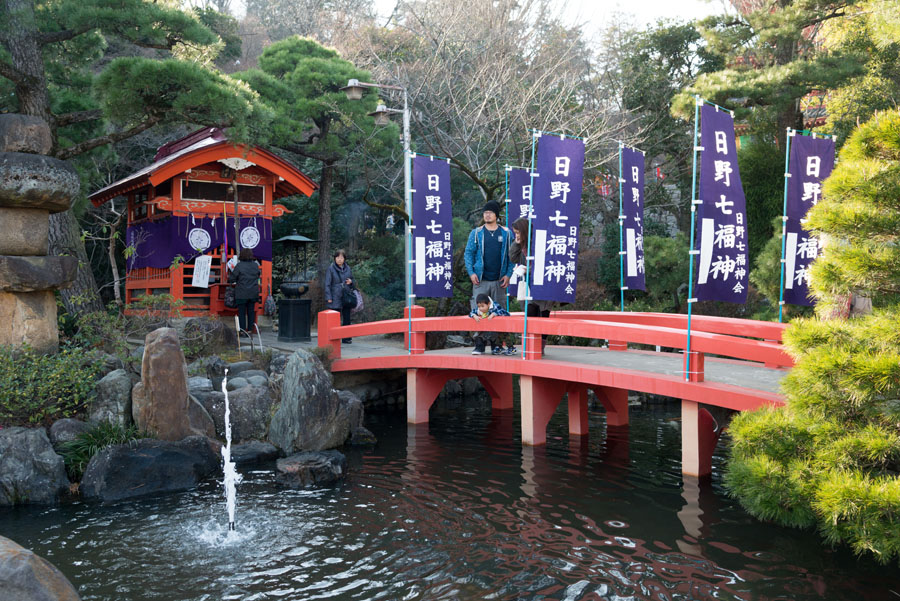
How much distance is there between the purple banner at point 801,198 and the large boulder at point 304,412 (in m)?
6.47

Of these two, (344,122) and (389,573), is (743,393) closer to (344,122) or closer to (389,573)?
(389,573)

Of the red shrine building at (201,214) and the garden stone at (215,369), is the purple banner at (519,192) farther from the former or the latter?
the garden stone at (215,369)

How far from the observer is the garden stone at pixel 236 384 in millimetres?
10672

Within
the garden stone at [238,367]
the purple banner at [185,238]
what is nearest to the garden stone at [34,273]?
the garden stone at [238,367]

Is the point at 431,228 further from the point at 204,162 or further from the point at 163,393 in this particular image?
the point at 204,162

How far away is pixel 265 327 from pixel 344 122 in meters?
5.60

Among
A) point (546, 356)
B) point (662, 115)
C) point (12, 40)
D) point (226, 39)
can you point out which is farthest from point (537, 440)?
point (226, 39)

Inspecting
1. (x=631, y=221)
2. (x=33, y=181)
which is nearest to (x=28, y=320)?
(x=33, y=181)

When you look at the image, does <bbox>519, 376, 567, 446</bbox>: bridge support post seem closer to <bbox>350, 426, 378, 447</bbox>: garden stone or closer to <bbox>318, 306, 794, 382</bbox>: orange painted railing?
<bbox>318, 306, 794, 382</bbox>: orange painted railing

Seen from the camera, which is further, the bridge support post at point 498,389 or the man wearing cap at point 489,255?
the bridge support post at point 498,389

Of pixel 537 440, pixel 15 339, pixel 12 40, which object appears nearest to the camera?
pixel 15 339

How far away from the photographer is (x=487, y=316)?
10617 mm

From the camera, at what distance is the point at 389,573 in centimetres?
591

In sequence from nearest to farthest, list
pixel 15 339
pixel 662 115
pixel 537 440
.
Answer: pixel 15 339 → pixel 537 440 → pixel 662 115
